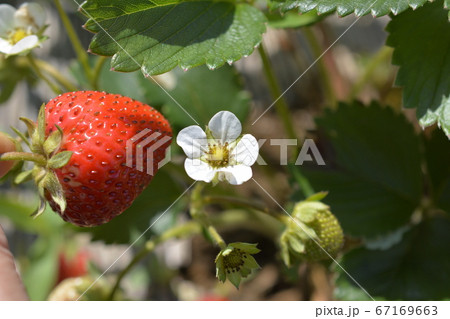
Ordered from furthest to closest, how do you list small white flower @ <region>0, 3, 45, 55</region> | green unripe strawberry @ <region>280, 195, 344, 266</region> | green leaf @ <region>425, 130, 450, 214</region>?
green leaf @ <region>425, 130, 450, 214</region>
small white flower @ <region>0, 3, 45, 55</region>
green unripe strawberry @ <region>280, 195, 344, 266</region>

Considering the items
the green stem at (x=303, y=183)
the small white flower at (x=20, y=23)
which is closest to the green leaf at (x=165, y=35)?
the small white flower at (x=20, y=23)

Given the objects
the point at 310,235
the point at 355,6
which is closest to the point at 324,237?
the point at 310,235

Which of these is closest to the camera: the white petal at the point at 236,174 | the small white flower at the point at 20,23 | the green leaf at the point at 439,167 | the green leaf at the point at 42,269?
the white petal at the point at 236,174

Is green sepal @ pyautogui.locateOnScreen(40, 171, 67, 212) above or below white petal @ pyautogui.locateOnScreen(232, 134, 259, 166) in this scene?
above

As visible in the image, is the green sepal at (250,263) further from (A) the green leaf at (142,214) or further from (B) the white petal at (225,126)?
(A) the green leaf at (142,214)

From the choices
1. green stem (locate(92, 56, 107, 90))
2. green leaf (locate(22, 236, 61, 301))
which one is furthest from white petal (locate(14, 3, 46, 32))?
green leaf (locate(22, 236, 61, 301))

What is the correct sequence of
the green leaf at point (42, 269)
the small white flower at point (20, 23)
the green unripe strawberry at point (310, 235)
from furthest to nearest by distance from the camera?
→ the green leaf at point (42, 269)
the small white flower at point (20, 23)
the green unripe strawberry at point (310, 235)

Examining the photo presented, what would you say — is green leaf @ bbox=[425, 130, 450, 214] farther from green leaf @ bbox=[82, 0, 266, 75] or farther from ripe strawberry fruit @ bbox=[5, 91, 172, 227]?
ripe strawberry fruit @ bbox=[5, 91, 172, 227]
